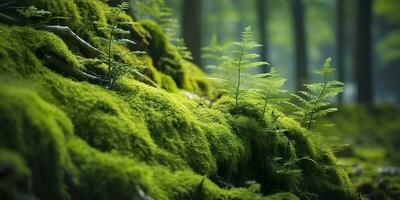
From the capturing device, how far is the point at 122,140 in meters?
3.55

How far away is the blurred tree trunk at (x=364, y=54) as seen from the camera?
709 inches

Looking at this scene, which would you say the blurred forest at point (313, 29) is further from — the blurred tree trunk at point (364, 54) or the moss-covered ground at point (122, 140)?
the moss-covered ground at point (122, 140)

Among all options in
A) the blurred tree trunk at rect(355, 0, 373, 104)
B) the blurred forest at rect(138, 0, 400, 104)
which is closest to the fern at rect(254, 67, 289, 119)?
the blurred forest at rect(138, 0, 400, 104)

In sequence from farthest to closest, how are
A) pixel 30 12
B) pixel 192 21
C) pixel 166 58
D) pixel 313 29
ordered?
pixel 313 29, pixel 192 21, pixel 166 58, pixel 30 12

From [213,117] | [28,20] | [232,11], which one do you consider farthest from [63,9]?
[232,11]

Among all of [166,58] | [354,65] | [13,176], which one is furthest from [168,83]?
[354,65]

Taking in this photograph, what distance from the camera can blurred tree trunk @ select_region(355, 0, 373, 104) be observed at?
709 inches

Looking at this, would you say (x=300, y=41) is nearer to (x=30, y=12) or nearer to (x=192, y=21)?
(x=192, y=21)

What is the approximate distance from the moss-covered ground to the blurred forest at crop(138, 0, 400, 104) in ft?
10.1

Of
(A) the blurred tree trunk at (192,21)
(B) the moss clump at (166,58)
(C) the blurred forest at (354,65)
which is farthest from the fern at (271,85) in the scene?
(A) the blurred tree trunk at (192,21)

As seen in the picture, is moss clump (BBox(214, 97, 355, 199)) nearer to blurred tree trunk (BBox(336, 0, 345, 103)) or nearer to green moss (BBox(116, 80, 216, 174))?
green moss (BBox(116, 80, 216, 174))

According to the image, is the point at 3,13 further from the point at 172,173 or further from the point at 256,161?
the point at 256,161

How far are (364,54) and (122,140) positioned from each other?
654 inches

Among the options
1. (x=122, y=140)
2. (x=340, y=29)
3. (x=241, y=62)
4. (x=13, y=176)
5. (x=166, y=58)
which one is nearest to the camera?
(x=13, y=176)
